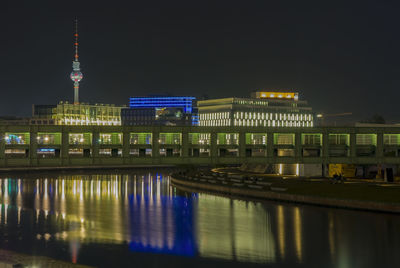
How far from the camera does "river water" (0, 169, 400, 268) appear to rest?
38281mm

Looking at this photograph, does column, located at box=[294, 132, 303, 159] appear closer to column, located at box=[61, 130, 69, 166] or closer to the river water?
the river water

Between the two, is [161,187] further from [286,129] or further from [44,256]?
[44,256]

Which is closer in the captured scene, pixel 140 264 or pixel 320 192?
pixel 140 264

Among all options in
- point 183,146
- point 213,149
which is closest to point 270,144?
point 213,149

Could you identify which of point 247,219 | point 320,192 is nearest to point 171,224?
point 247,219

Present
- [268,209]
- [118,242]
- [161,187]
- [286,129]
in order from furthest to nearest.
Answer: [161,187] < [286,129] < [268,209] < [118,242]

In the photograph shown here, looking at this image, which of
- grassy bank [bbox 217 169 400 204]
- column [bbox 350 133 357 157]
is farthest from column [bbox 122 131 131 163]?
column [bbox 350 133 357 157]

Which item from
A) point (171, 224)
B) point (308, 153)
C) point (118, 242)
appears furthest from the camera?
point (308, 153)

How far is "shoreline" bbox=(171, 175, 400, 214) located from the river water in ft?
3.67

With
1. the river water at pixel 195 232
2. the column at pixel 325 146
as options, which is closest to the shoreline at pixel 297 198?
the river water at pixel 195 232

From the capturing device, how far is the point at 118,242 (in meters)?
43.4

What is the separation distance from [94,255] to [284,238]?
15.1m

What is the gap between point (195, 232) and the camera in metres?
48.4

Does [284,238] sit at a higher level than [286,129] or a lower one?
lower
